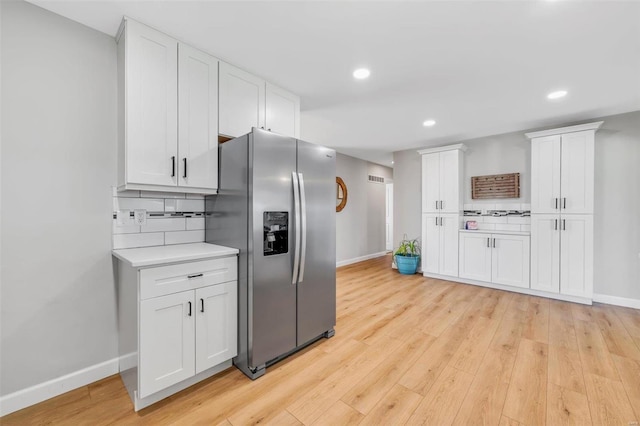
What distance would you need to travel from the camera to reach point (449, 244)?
15.2 ft

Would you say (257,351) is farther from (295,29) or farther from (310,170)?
(295,29)

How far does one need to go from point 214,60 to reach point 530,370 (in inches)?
140

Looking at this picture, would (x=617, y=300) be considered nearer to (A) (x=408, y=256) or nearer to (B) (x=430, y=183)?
(A) (x=408, y=256)

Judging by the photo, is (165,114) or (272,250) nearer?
(165,114)

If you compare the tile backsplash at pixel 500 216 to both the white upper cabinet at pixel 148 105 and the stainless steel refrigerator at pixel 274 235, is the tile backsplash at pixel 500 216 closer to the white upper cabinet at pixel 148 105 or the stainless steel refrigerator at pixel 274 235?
the stainless steel refrigerator at pixel 274 235

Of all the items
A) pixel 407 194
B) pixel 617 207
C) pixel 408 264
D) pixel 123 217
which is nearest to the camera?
pixel 123 217

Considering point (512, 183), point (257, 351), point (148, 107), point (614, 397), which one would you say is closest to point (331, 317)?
point (257, 351)

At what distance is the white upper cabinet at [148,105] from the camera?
5.93 ft

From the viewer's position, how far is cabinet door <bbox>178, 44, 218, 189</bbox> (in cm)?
205

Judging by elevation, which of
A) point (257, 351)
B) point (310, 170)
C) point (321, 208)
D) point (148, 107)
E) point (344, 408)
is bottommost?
point (344, 408)

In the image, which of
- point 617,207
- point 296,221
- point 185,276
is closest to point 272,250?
point 296,221

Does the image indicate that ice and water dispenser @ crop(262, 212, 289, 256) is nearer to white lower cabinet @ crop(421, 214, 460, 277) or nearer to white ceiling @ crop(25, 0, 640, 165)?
white ceiling @ crop(25, 0, 640, 165)

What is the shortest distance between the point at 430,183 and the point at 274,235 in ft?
12.1

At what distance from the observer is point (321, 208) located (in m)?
2.46
